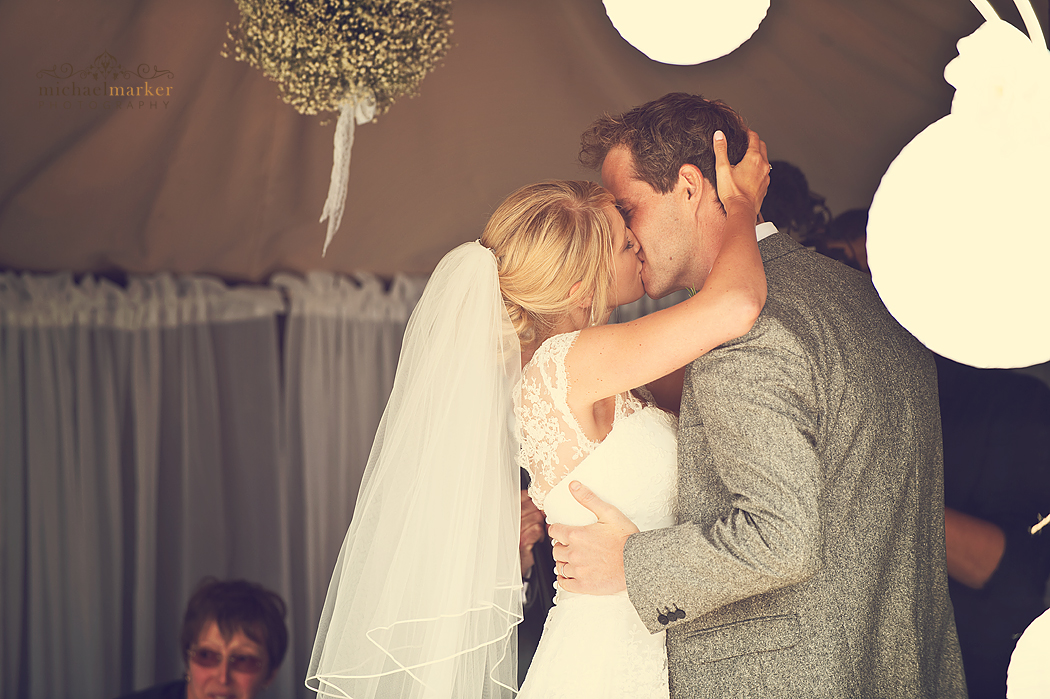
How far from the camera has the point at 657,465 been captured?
1931 millimetres

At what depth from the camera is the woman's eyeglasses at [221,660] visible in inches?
114

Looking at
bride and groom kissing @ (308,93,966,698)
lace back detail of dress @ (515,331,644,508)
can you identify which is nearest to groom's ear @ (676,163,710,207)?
bride and groom kissing @ (308,93,966,698)

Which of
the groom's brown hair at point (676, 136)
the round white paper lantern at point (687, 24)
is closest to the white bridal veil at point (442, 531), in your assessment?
the groom's brown hair at point (676, 136)

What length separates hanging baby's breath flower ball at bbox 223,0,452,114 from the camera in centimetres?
236

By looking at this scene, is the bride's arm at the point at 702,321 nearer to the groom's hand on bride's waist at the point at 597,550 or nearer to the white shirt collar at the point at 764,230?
the white shirt collar at the point at 764,230

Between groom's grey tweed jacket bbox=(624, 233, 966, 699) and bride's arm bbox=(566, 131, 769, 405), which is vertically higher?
bride's arm bbox=(566, 131, 769, 405)

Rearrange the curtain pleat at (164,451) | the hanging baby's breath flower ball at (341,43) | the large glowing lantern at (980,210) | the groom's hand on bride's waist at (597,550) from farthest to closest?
the curtain pleat at (164,451) < the hanging baby's breath flower ball at (341,43) < the groom's hand on bride's waist at (597,550) < the large glowing lantern at (980,210)

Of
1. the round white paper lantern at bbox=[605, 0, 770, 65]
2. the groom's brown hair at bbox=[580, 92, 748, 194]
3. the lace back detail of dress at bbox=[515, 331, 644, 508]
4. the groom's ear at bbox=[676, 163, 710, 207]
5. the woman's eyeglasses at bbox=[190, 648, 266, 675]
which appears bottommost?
the woman's eyeglasses at bbox=[190, 648, 266, 675]

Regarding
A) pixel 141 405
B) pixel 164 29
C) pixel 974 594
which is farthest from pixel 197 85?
pixel 974 594

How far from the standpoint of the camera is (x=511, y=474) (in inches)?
77.3

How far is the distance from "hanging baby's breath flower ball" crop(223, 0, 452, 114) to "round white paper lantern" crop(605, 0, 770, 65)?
2.19ft

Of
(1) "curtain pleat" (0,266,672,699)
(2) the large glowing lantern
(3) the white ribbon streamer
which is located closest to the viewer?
(2) the large glowing lantern

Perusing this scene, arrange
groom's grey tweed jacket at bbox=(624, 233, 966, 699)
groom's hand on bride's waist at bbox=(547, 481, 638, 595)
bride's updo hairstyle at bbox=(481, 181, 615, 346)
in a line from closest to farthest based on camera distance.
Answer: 1. groom's grey tweed jacket at bbox=(624, 233, 966, 699)
2. groom's hand on bride's waist at bbox=(547, 481, 638, 595)
3. bride's updo hairstyle at bbox=(481, 181, 615, 346)

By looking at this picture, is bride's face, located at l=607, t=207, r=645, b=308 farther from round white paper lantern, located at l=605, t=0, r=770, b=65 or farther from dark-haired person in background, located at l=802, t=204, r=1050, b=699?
dark-haired person in background, located at l=802, t=204, r=1050, b=699
